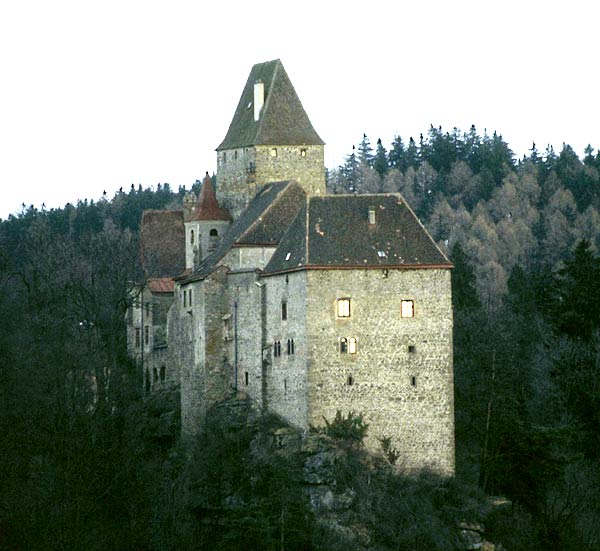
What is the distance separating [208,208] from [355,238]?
14439 mm

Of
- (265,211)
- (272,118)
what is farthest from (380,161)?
(265,211)

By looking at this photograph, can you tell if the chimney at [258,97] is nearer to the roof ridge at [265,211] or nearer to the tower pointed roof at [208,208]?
the tower pointed roof at [208,208]

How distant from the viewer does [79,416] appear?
7056cm

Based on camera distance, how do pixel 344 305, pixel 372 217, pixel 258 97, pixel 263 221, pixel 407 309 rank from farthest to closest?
pixel 258 97 → pixel 263 221 → pixel 372 217 → pixel 407 309 → pixel 344 305

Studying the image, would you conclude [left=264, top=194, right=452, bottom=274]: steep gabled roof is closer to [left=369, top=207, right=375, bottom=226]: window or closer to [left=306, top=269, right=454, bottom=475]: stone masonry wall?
[left=369, top=207, right=375, bottom=226]: window

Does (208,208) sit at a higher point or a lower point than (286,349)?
higher

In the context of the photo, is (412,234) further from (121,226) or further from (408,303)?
(121,226)

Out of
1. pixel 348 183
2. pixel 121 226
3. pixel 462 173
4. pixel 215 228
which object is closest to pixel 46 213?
pixel 121 226

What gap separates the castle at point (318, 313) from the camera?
68.2 m

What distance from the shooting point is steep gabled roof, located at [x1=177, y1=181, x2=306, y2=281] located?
74000mm

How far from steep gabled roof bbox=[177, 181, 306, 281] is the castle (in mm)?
60

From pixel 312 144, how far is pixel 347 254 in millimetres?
11889

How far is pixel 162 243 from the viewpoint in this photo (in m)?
89.6

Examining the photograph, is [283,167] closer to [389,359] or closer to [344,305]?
[344,305]
